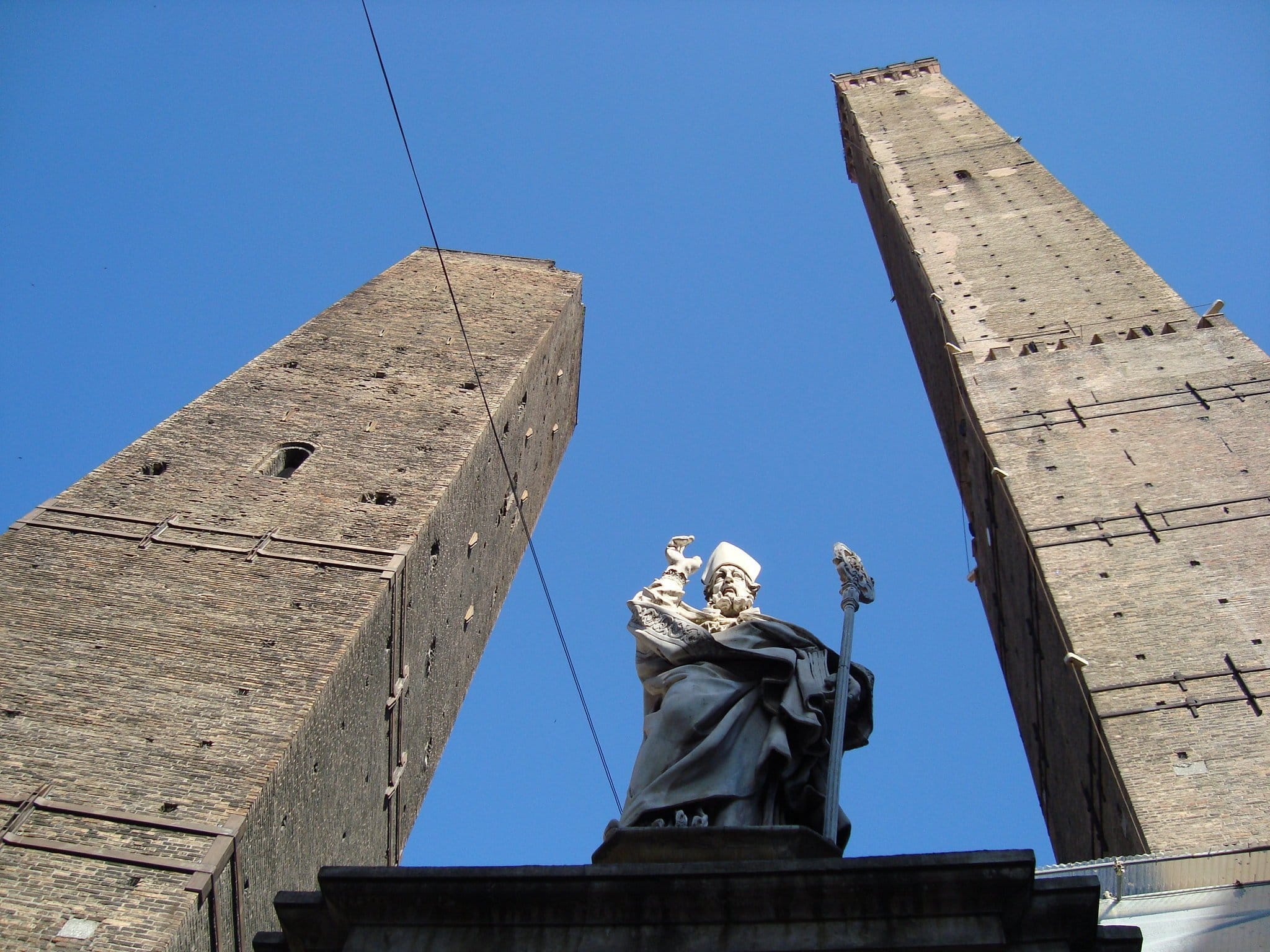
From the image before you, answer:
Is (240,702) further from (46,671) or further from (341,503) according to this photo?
(341,503)

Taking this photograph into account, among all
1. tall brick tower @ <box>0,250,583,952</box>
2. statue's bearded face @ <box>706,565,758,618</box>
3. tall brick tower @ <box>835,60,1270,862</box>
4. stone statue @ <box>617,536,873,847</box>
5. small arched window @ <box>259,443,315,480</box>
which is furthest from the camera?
small arched window @ <box>259,443,315,480</box>

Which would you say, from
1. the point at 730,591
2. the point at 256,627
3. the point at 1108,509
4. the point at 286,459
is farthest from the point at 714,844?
the point at 286,459

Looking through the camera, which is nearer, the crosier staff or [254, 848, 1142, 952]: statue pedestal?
[254, 848, 1142, 952]: statue pedestal

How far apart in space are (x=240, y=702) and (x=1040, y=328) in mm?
9380

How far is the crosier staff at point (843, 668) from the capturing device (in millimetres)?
4086

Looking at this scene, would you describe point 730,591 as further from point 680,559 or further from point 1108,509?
point 1108,509

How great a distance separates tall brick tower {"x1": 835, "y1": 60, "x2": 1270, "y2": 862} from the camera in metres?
9.11

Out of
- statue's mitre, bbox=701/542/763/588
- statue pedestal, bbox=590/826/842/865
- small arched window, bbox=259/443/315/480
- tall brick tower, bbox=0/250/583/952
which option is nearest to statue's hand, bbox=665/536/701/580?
statue's mitre, bbox=701/542/763/588

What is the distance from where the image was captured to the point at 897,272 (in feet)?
70.9

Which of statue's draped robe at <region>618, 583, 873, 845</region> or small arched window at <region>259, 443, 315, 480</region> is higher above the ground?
small arched window at <region>259, 443, 315, 480</region>

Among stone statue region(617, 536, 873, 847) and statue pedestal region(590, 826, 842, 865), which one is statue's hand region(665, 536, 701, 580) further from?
statue pedestal region(590, 826, 842, 865)

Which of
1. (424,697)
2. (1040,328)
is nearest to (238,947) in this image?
(424,697)

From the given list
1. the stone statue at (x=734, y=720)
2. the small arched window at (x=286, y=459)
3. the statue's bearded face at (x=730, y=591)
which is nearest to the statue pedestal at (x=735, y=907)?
the stone statue at (x=734, y=720)

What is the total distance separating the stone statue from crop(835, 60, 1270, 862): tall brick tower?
4459mm
